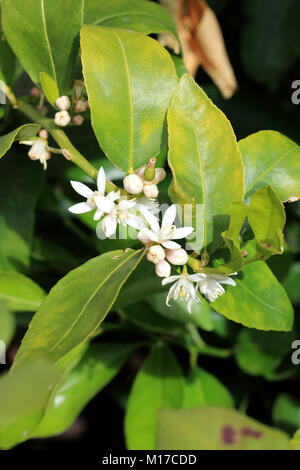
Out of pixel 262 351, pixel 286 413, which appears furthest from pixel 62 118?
pixel 286 413

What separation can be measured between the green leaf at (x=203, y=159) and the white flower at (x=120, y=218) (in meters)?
0.06

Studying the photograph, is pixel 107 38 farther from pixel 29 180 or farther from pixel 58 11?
pixel 29 180

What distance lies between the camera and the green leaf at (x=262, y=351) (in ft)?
4.47

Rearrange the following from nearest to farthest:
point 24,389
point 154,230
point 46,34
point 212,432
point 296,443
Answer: point 24,389 → point 212,432 → point 296,443 → point 154,230 → point 46,34

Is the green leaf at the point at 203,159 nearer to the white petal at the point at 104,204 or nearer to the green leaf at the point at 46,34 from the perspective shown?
the white petal at the point at 104,204

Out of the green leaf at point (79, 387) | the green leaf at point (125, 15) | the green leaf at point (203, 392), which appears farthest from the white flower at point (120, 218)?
the green leaf at point (203, 392)

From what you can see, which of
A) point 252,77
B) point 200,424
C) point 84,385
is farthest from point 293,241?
point 200,424

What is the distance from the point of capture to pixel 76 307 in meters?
0.66

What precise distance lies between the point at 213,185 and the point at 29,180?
0.49m

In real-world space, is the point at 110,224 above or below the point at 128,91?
below

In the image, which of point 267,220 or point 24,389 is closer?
point 24,389

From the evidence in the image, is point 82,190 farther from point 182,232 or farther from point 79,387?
point 79,387

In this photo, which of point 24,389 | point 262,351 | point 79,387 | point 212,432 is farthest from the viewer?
point 262,351

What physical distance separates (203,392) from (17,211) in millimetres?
683
